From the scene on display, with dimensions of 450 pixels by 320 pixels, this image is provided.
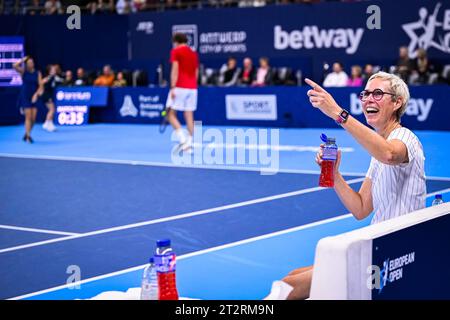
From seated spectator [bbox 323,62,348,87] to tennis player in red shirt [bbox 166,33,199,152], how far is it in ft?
18.7

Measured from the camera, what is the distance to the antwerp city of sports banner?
64.6ft

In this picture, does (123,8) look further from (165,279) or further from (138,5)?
(165,279)

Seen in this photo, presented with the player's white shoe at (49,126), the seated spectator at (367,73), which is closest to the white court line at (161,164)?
the player's white shoe at (49,126)

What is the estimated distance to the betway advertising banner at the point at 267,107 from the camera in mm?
17344

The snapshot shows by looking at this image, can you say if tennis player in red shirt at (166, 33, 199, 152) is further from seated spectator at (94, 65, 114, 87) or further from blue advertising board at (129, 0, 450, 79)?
seated spectator at (94, 65, 114, 87)

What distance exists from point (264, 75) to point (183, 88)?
21.1 feet

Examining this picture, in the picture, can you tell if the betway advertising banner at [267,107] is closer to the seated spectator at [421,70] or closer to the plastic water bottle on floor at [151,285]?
the seated spectator at [421,70]

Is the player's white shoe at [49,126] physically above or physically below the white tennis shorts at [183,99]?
below

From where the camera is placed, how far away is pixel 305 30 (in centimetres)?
2186

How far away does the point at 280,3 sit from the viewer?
22359 mm

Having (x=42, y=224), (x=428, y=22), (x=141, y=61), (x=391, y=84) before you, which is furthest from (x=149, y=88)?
(x=391, y=84)

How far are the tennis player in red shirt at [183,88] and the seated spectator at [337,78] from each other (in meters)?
5.70

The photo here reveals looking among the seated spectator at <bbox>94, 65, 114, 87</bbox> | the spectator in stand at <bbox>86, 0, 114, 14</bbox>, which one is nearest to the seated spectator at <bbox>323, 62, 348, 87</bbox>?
the seated spectator at <bbox>94, 65, 114, 87</bbox>
